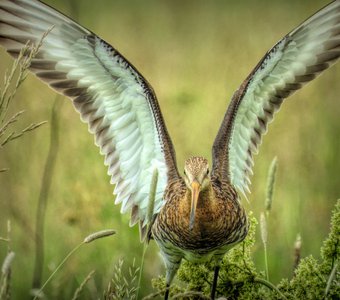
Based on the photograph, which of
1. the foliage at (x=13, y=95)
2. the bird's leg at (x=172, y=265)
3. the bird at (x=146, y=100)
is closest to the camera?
the foliage at (x=13, y=95)

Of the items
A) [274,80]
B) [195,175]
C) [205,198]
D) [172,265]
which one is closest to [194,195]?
[195,175]

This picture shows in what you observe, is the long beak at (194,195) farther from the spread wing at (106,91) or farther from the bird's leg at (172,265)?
the spread wing at (106,91)

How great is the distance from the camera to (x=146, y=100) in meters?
6.12

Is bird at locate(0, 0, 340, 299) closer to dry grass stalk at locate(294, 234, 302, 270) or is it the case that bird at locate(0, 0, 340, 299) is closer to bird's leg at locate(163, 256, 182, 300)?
bird's leg at locate(163, 256, 182, 300)

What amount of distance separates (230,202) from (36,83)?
12.5 feet

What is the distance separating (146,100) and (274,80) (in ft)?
3.20

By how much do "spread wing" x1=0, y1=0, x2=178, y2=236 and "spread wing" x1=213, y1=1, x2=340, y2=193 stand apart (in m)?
0.51

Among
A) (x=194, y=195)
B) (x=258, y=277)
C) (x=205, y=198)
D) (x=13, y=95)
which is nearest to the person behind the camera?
(x=13, y=95)

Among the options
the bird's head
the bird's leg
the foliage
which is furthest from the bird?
the foliage

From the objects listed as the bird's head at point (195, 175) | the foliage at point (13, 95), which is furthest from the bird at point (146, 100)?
the foliage at point (13, 95)

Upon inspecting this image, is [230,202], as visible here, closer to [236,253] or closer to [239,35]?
[236,253]

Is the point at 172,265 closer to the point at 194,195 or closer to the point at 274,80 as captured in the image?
the point at 194,195

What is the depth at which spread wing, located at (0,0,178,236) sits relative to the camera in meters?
6.03

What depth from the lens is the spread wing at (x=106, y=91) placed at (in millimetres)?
6027
